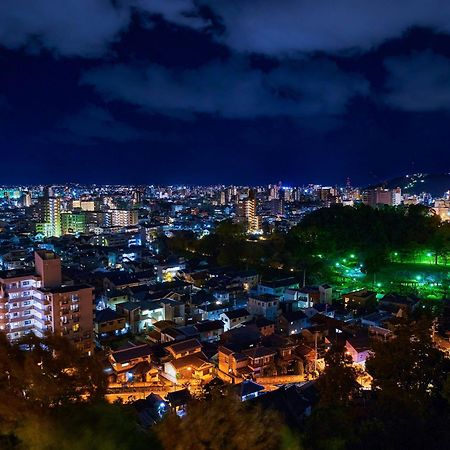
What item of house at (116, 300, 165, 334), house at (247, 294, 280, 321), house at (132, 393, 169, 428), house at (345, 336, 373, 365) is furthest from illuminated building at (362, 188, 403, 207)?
house at (132, 393, 169, 428)

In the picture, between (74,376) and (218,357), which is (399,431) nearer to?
(74,376)

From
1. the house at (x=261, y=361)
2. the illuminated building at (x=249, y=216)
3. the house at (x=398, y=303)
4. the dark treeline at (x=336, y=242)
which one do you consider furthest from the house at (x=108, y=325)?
the illuminated building at (x=249, y=216)

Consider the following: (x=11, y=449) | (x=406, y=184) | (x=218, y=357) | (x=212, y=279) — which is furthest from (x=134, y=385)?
(x=406, y=184)

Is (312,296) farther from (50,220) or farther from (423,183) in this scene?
(423,183)

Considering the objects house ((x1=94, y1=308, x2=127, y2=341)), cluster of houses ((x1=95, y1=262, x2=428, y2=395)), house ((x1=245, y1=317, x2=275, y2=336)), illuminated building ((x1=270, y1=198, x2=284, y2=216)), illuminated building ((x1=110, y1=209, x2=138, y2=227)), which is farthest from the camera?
illuminated building ((x1=270, y1=198, x2=284, y2=216))

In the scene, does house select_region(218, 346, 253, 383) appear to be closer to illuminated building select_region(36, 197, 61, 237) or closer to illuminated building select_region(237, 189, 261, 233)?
illuminated building select_region(237, 189, 261, 233)

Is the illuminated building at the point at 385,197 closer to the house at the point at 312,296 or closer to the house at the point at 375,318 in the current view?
the house at the point at 312,296

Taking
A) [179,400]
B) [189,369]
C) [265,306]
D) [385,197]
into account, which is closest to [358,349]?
[265,306]
